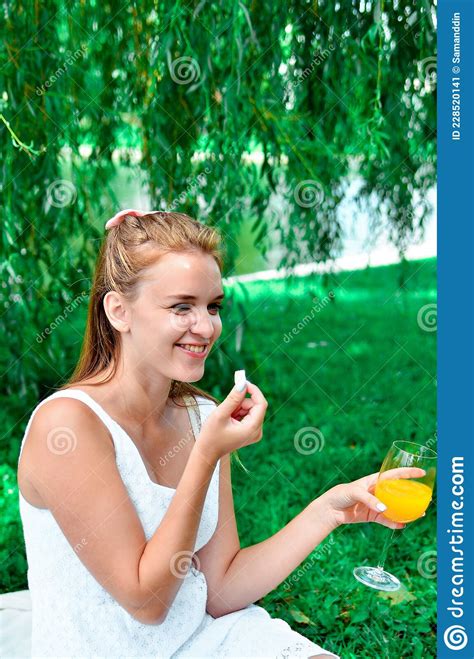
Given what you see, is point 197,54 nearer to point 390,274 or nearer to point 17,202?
point 17,202

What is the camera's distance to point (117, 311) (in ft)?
5.57

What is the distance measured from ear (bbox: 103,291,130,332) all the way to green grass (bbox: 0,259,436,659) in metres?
0.80

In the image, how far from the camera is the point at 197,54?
9.46 feet

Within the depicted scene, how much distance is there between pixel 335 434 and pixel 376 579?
2295 millimetres

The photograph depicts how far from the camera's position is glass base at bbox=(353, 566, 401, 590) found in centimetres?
187

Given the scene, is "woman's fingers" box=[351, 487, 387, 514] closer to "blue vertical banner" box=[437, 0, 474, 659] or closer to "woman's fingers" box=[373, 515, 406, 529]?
"woman's fingers" box=[373, 515, 406, 529]

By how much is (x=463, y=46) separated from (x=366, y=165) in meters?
1.28

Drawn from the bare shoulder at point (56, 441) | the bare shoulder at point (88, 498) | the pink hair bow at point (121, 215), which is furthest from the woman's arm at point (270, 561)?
the pink hair bow at point (121, 215)

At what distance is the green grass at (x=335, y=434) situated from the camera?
274 cm

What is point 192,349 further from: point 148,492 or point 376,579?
point 376,579

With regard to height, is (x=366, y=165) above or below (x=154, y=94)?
below

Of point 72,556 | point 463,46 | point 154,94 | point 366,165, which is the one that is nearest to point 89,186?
point 154,94

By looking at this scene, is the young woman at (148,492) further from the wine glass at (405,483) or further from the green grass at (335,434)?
the green grass at (335,434)

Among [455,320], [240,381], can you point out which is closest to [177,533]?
[240,381]
